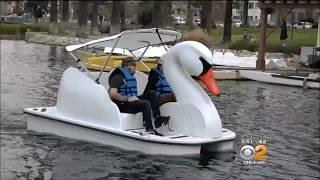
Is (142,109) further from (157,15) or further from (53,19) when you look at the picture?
(53,19)

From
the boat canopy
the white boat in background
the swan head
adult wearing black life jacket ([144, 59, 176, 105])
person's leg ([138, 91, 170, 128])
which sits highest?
the boat canopy

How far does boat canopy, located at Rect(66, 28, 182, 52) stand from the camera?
1364cm

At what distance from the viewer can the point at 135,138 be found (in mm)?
11625

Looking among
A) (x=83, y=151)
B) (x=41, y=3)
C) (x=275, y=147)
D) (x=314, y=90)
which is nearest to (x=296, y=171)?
(x=275, y=147)

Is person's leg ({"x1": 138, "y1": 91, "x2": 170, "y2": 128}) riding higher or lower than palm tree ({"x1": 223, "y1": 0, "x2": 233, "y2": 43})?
lower

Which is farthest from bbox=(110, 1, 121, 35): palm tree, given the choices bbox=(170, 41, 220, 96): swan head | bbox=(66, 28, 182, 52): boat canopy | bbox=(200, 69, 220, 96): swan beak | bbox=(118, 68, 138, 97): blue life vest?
bbox=(200, 69, 220, 96): swan beak

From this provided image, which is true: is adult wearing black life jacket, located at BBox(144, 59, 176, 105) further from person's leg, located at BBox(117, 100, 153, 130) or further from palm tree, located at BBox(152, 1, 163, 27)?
palm tree, located at BBox(152, 1, 163, 27)

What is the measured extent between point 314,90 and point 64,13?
4961 centimetres

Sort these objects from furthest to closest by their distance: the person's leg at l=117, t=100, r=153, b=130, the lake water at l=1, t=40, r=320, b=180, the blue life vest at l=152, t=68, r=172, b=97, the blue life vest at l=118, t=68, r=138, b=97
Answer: the blue life vest at l=152, t=68, r=172, b=97
the blue life vest at l=118, t=68, r=138, b=97
the person's leg at l=117, t=100, r=153, b=130
the lake water at l=1, t=40, r=320, b=180

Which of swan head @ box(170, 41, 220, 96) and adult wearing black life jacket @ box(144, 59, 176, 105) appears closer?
swan head @ box(170, 41, 220, 96)

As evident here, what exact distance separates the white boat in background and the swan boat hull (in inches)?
574

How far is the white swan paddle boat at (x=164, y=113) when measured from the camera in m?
11.6

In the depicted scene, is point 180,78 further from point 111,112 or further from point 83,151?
point 83,151

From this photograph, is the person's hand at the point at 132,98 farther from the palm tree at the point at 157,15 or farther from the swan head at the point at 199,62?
the palm tree at the point at 157,15
